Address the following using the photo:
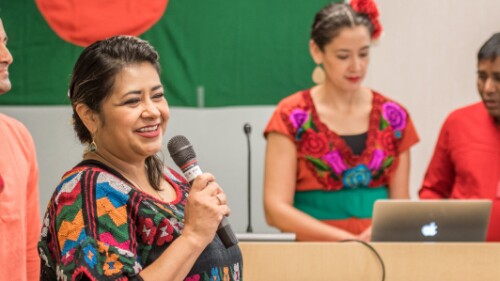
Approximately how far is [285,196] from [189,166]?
125 centimetres

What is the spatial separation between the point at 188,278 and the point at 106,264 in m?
0.19

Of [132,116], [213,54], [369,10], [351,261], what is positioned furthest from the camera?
[213,54]

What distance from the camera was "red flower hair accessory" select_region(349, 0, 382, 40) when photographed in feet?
9.95

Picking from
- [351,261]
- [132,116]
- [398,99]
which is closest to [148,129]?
[132,116]

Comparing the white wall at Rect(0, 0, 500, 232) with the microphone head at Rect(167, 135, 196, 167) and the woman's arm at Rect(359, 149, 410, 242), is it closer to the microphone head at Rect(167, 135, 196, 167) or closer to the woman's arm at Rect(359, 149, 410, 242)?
the woman's arm at Rect(359, 149, 410, 242)

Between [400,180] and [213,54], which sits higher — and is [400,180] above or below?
below

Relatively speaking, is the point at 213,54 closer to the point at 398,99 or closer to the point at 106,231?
the point at 398,99

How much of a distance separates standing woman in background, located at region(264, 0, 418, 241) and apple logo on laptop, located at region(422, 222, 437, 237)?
0.35m

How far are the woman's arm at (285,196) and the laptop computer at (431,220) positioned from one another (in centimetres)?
28

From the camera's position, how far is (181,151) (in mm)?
1717

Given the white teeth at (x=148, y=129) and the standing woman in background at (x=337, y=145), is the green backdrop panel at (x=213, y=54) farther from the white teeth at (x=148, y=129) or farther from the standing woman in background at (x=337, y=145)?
the white teeth at (x=148, y=129)

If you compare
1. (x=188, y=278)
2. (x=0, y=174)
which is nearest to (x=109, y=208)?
(x=188, y=278)

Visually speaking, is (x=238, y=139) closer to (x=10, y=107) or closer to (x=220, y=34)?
(x=220, y=34)

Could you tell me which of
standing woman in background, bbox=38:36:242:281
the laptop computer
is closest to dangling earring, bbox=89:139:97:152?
standing woman in background, bbox=38:36:242:281
